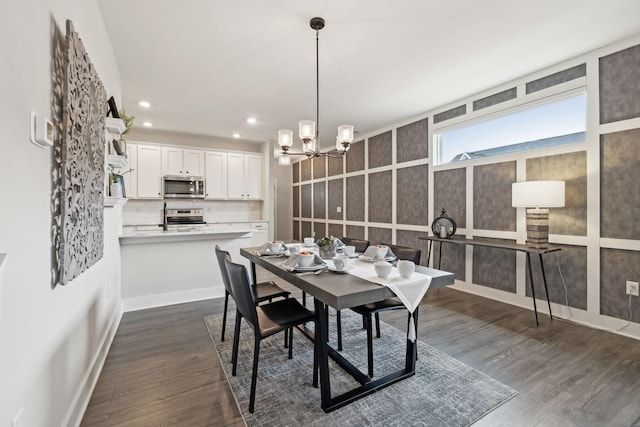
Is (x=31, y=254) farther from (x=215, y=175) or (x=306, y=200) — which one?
(x=306, y=200)

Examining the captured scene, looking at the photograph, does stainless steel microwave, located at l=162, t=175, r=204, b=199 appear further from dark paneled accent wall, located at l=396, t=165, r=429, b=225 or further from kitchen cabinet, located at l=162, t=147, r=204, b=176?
dark paneled accent wall, located at l=396, t=165, r=429, b=225

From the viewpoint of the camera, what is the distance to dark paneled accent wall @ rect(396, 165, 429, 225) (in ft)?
14.6

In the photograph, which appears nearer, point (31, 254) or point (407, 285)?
point (31, 254)

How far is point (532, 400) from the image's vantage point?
1.71 meters

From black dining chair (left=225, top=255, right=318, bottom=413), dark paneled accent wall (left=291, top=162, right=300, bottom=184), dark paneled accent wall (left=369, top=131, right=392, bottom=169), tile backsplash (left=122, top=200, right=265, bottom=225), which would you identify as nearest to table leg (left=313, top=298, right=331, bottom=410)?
black dining chair (left=225, top=255, right=318, bottom=413)

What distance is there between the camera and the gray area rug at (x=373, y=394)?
156 centimetres

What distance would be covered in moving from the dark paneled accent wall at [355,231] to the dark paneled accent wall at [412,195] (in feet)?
3.28

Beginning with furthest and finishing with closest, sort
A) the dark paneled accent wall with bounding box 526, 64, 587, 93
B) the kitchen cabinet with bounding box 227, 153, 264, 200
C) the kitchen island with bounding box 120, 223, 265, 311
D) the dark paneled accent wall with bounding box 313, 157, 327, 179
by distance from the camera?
the dark paneled accent wall with bounding box 313, 157, 327, 179, the kitchen cabinet with bounding box 227, 153, 264, 200, the kitchen island with bounding box 120, 223, 265, 311, the dark paneled accent wall with bounding box 526, 64, 587, 93

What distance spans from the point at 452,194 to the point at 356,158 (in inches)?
91.5

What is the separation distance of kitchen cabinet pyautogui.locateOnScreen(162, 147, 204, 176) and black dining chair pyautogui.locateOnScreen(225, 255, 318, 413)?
435cm

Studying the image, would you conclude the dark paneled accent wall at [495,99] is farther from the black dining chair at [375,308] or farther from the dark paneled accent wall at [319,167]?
the dark paneled accent wall at [319,167]

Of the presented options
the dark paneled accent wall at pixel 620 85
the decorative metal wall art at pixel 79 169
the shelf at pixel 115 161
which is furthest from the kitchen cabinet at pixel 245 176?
the dark paneled accent wall at pixel 620 85

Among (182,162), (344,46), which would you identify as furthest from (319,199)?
(344,46)

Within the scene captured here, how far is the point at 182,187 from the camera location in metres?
5.54
